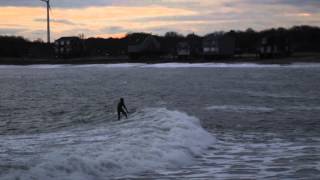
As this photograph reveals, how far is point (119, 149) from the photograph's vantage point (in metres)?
15.7

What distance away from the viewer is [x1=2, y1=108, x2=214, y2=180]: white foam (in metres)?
12.9

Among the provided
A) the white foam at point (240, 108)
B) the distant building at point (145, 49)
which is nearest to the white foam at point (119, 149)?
the white foam at point (240, 108)

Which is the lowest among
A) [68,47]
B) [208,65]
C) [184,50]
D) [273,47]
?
[208,65]

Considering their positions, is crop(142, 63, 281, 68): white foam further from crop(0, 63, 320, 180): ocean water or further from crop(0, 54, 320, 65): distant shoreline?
crop(0, 63, 320, 180): ocean water

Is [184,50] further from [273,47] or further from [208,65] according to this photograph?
[273,47]

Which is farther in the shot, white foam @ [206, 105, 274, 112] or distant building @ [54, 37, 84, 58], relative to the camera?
distant building @ [54, 37, 84, 58]

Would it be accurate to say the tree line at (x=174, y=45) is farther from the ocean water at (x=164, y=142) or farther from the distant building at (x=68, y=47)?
the ocean water at (x=164, y=142)

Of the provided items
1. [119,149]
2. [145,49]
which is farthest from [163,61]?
[119,149]

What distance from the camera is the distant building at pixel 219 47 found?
135 meters

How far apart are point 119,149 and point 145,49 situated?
133 metres

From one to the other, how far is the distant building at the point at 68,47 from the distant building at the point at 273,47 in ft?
215

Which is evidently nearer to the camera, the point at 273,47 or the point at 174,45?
the point at 273,47

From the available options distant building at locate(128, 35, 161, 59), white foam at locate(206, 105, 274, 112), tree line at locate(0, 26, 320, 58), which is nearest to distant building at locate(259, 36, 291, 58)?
tree line at locate(0, 26, 320, 58)

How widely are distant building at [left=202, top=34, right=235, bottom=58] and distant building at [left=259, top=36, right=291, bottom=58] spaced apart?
10967mm
